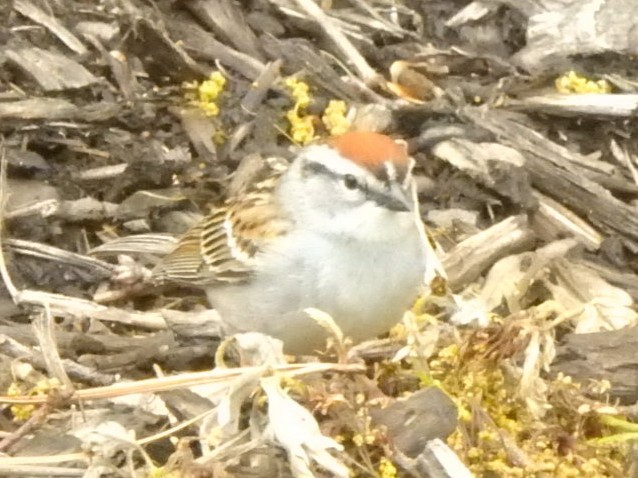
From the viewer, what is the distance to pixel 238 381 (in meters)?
3.33

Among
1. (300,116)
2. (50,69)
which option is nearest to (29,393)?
(50,69)

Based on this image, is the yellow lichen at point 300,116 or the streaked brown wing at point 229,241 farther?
the yellow lichen at point 300,116

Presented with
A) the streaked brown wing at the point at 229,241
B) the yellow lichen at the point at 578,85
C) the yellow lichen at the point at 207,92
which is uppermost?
the yellow lichen at the point at 207,92

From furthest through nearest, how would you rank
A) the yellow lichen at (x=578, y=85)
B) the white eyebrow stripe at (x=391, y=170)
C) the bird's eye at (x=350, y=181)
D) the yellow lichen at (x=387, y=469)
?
1. the yellow lichen at (x=578, y=85)
2. the bird's eye at (x=350, y=181)
3. the white eyebrow stripe at (x=391, y=170)
4. the yellow lichen at (x=387, y=469)

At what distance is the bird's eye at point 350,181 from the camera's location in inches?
156

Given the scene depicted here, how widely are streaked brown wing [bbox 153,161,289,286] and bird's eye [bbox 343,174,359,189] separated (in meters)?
0.27

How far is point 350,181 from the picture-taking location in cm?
397

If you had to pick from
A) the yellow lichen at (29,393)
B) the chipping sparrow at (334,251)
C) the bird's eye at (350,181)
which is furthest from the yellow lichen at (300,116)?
the yellow lichen at (29,393)

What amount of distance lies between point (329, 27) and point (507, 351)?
1.93 metres

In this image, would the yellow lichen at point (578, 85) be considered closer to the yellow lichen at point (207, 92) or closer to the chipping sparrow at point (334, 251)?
the chipping sparrow at point (334, 251)

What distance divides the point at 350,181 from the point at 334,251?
21 centimetres

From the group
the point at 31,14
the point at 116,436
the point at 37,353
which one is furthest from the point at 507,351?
the point at 31,14

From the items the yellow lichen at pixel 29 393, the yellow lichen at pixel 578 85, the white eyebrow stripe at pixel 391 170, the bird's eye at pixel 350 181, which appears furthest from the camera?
the yellow lichen at pixel 578 85

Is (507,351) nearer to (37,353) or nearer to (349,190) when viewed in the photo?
(349,190)
